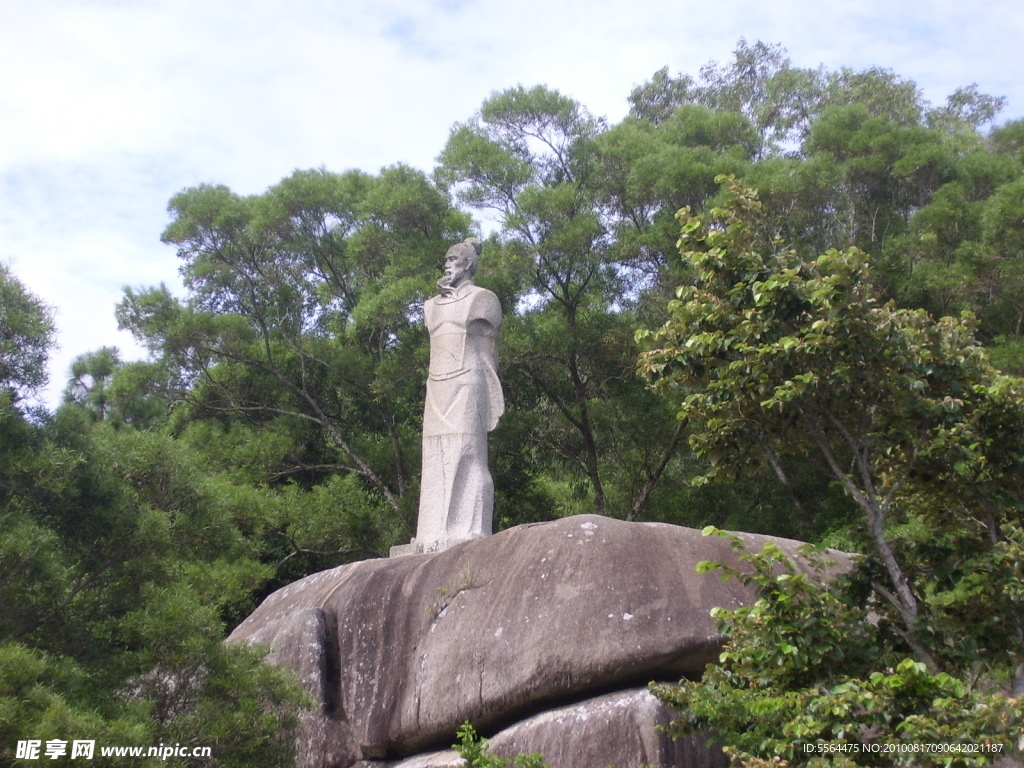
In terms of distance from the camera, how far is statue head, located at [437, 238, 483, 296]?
10.6m

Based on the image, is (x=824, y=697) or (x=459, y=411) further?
(x=459, y=411)

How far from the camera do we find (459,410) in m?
10.0

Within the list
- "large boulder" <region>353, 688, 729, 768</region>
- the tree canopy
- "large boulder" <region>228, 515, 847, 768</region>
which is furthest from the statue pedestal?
"large boulder" <region>353, 688, 729, 768</region>

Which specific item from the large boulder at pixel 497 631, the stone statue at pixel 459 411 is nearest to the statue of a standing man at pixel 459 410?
the stone statue at pixel 459 411

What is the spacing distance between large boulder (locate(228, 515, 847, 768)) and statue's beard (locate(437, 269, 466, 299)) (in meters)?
2.68

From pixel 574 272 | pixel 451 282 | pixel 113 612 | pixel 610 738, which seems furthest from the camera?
pixel 574 272

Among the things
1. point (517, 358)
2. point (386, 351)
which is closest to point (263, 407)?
point (386, 351)

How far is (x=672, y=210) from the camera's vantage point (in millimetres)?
14766

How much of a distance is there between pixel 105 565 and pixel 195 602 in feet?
2.03

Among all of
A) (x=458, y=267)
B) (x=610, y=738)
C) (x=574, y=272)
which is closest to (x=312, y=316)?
(x=574, y=272)

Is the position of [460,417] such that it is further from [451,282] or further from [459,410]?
[451,282]

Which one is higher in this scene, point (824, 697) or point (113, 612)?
point (113, 612)

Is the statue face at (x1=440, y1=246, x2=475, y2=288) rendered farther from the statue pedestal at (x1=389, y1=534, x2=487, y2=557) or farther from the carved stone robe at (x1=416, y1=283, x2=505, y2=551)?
the statue pedestal at (x1=389, y1=534, x2=487, y2=557)

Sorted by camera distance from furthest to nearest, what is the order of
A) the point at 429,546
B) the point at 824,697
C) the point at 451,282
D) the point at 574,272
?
the point at 574,272
the point at 451,282
the point at 429,546
the point at 824,697
